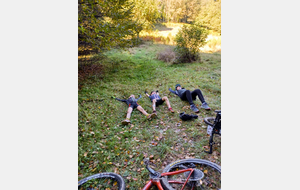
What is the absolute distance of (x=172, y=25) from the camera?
33.9ft

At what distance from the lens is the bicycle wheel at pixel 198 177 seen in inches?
77.2

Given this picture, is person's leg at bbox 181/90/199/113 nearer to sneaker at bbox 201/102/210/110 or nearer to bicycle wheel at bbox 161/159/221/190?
sneaker at bbox 201/102/210/110

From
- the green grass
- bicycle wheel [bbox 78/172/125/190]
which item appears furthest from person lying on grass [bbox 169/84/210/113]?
bicycle wheel [bbox 78/172/125/190]

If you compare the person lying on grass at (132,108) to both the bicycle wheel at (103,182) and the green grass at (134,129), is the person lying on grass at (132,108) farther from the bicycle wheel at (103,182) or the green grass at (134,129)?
the bicycle wheel at (103,182)

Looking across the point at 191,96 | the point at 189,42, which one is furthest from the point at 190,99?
the point at 189,42

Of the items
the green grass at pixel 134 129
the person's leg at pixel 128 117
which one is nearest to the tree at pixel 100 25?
the green grass at pixel 134 129

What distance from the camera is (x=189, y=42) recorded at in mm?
8164

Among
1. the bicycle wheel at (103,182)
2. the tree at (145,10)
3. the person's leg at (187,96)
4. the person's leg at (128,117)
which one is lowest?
the bicycle wheel at (103,182)

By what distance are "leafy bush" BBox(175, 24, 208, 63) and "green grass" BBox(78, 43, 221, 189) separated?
218 centimetres

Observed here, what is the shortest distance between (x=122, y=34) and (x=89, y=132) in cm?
349

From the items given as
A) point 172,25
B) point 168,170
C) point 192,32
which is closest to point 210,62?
point 192,32

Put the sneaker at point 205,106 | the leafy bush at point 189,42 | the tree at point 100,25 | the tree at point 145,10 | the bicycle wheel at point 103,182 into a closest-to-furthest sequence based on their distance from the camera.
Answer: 1. the bicycle wheel at point 103,182
2. the tree at point 100,25
3. the sneaker at point 205,106
4. the leafy bush at point 189,42
5. the tree at point 145,10

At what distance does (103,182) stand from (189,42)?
790 centimetres

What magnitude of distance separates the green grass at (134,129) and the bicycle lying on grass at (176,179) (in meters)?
0.15
